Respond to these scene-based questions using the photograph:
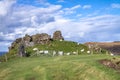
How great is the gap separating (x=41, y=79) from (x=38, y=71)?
4671 millimetres

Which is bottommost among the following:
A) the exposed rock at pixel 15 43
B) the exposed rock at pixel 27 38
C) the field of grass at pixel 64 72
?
the field of grass at pixel 64 72

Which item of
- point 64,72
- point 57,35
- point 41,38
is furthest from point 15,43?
point 64,72

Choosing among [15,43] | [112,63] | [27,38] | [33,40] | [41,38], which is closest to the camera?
[112,63]

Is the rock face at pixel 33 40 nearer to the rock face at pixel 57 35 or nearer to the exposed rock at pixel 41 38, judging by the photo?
the exposed rock at pixel 41 38

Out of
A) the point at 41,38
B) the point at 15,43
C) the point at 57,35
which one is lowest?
the point at 15,43

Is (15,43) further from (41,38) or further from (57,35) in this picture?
(57,35)

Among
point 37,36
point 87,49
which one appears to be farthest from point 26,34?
point 87,49

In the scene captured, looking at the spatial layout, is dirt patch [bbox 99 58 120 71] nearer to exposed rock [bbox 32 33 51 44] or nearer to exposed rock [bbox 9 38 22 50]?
exposed rock [bbox 32 33 51 44]

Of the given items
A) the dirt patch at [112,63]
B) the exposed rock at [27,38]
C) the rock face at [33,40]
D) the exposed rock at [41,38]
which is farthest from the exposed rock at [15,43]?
the dirt patch at [112,63]

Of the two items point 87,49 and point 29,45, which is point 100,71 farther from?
point 29,45

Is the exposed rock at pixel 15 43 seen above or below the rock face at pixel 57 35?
below

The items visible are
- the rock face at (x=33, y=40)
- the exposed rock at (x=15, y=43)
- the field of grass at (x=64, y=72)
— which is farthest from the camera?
the exposed rock at (x=15, y=43)

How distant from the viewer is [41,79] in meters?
46.5

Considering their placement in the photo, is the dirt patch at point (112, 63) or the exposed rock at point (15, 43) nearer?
the dirt patch at point (112, 63)
